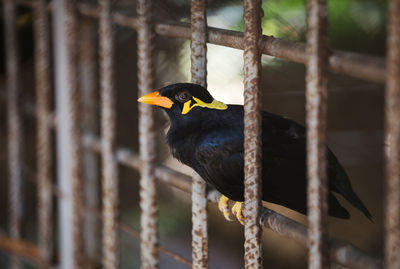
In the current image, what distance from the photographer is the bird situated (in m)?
1.18

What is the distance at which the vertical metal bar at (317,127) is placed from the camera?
92 cm

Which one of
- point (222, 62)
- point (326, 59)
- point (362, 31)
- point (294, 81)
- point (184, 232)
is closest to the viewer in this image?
point (326, 59)

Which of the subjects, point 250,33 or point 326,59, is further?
point 250,33

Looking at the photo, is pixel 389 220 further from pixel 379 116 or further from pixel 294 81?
pixel 379 116

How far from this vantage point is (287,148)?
3.88 ft

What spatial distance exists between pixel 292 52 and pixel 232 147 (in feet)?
0.98

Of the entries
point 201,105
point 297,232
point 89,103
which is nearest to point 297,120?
point 89,103

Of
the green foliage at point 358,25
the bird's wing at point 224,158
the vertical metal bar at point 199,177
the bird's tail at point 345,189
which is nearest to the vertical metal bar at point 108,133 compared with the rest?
the vertical metal bar at point 199,177

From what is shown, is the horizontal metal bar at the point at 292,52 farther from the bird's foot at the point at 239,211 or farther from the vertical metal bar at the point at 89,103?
the vertical metal bar at the point at 89,103

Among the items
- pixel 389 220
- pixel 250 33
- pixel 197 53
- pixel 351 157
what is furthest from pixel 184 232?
pixel 389 220

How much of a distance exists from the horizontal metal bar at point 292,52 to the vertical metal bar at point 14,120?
1.22 m

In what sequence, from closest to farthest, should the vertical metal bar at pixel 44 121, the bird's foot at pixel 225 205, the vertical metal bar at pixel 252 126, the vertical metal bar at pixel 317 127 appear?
the vertical metal bar at pixel 317 127
the vertical metal bar at pixel 252 126
the bird's foot at pixel 225 205
the vertical metal bar at pixel 44 121

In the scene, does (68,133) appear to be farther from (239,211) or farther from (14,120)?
(239,211)

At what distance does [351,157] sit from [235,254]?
911 millimetres
